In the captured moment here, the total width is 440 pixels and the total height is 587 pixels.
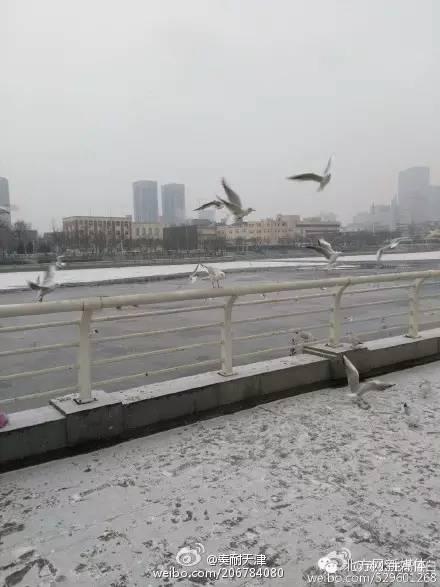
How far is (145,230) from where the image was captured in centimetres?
10700

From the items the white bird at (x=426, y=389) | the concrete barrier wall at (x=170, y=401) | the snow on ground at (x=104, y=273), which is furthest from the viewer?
the snow on ground at (x=104, y=273)

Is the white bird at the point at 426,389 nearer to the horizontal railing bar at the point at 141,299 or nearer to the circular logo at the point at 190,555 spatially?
the horizontal railing bar at the point at 141,299

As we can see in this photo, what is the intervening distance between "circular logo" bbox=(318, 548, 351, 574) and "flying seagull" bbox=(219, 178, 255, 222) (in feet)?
16.0

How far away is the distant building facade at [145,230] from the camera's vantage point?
10529 cm

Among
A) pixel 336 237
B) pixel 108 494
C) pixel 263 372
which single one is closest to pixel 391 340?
pixel 263 372

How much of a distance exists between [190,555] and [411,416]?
302 centimetres

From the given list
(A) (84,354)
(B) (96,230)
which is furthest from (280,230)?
(A) (84,354)

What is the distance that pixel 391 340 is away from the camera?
732 centimetres

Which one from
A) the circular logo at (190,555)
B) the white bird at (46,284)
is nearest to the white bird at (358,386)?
the circular logo at (190,555)

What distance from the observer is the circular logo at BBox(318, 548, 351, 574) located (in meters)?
2.84

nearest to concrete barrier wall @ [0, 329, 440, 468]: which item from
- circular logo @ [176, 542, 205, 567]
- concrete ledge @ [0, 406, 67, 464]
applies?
concrete ledge @ [0, 406, 67, 464]

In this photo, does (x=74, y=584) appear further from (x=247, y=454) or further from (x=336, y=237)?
(x=336, y=237)

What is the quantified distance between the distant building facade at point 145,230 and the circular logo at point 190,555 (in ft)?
337

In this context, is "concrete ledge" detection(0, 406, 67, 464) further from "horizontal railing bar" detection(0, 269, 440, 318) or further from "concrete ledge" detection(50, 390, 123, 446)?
"horizontal railing bar" detection(0, 269, 440, 318)
